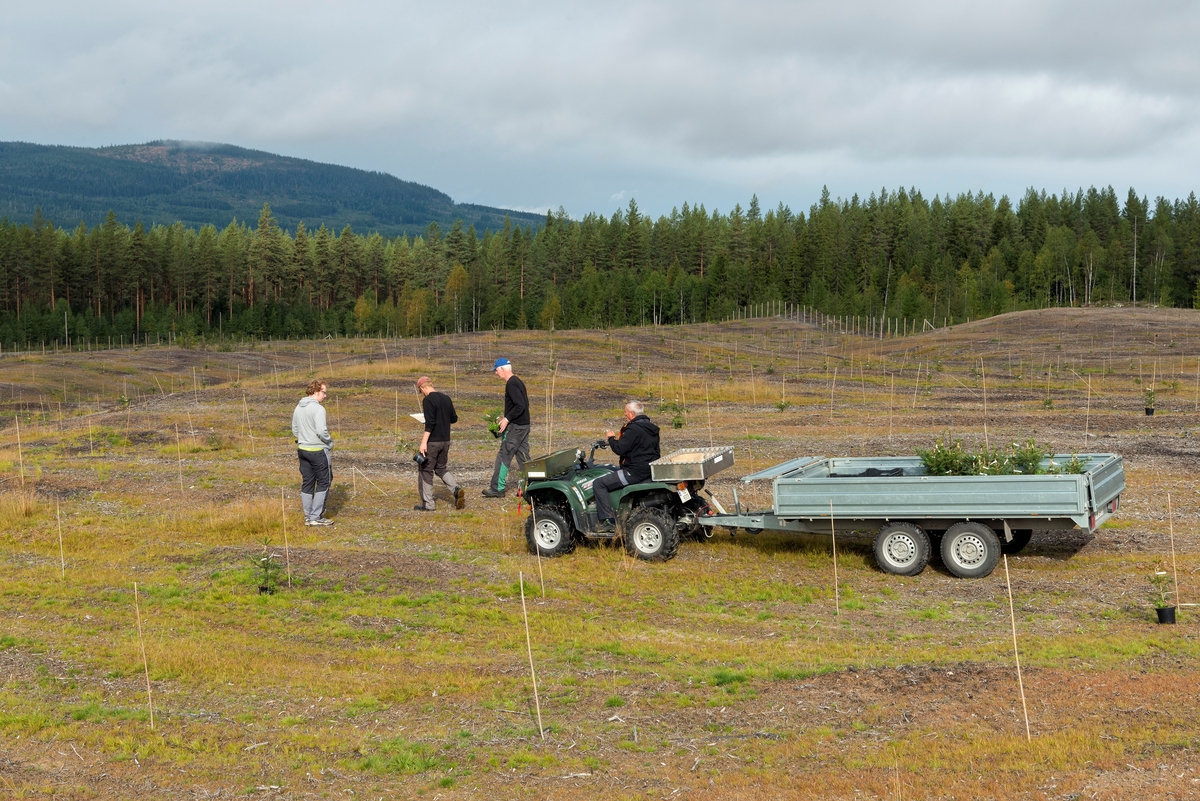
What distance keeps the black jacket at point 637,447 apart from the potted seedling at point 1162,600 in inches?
240

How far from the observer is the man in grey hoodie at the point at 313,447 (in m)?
15.0

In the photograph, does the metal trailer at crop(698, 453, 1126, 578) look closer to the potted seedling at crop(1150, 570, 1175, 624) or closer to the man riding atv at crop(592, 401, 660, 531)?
the potted seedling at crop(1150, 570, 1175, 624)

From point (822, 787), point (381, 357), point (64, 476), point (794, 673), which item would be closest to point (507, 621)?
point (794, 673)

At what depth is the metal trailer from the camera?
11625mm

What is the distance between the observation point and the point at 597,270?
431 feet

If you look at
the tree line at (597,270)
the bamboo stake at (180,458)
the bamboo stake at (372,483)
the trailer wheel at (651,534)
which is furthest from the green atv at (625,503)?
the tree line at (597,270)

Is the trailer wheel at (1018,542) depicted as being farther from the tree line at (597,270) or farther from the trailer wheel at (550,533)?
the tree line at (597,270)

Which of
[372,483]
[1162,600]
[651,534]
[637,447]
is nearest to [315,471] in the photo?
[372,483]

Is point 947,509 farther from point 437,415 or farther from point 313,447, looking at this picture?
point 313,447

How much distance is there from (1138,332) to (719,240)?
229 ft

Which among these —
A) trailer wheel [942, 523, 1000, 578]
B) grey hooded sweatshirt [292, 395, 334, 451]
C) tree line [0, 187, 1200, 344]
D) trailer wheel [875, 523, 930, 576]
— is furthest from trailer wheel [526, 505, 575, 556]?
tree line [0, 187, 1200, 344]

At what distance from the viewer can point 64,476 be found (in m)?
20.6

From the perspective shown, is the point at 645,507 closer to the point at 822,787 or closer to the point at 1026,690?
the point at 1026,690

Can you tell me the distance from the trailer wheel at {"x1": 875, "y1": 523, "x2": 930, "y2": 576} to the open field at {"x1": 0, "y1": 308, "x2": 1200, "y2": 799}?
0.21 m
